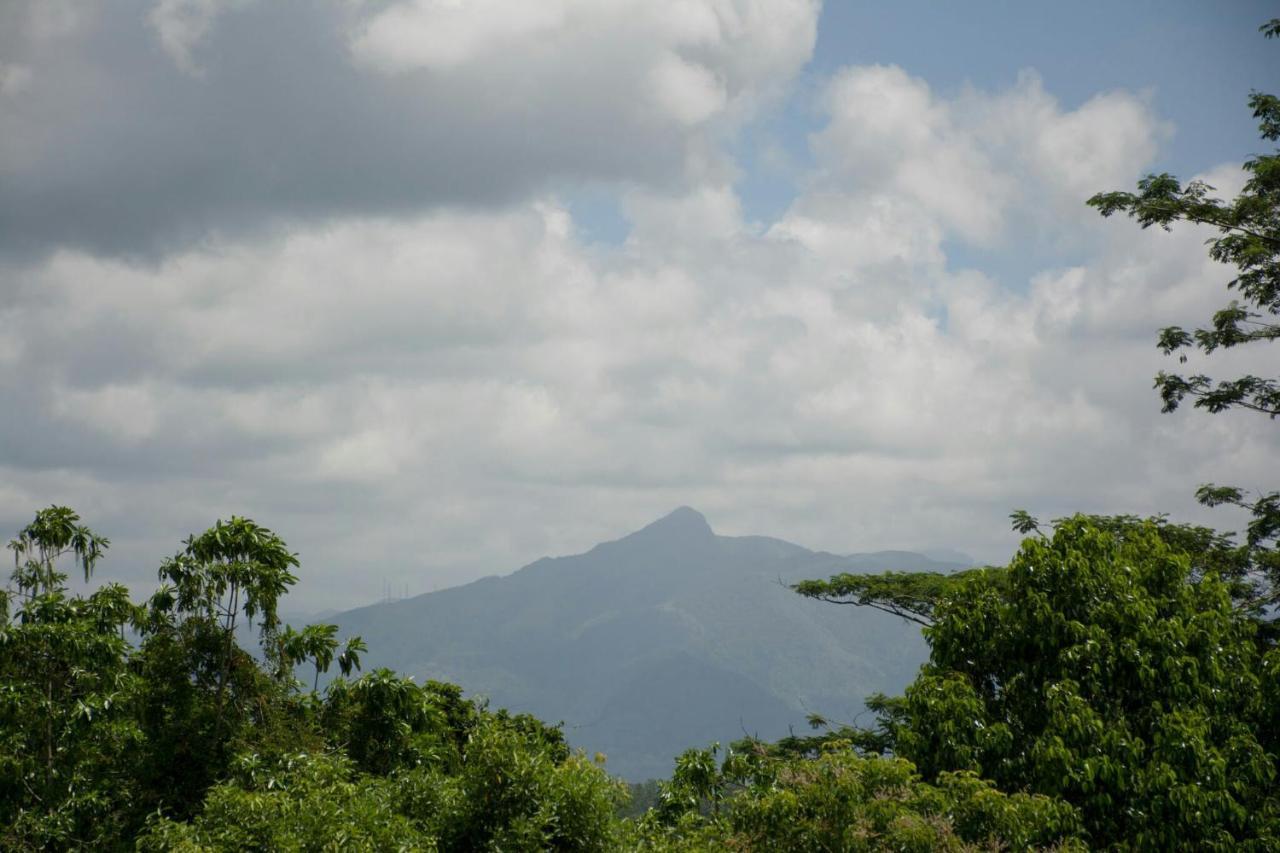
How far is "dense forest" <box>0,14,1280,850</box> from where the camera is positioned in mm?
13305

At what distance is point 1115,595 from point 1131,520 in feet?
44.5

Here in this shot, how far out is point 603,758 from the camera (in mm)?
13938

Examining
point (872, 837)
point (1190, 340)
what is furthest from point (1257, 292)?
point (872, 837)

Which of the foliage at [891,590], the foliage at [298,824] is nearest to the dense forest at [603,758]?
the foliage at [298,824]

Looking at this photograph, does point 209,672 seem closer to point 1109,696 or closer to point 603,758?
point 603,758

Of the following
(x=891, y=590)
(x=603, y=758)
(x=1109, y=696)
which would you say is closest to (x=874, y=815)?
(x=603, y=758)

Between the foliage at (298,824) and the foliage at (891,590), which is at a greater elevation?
the foliage at (891,590)

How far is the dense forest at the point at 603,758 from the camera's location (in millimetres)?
13305

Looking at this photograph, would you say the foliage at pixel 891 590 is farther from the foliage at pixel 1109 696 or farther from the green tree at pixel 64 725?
the green tree at pixel 64 725

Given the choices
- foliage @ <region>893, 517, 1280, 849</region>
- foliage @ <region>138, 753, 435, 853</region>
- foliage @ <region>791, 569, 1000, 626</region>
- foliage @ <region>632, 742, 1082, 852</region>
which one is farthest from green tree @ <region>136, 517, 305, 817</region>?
foliage @ <region>791, 569, 1000, 626</region>

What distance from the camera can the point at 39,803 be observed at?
1727 centimetres

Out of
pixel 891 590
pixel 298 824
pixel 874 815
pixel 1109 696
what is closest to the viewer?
pixel 298 824

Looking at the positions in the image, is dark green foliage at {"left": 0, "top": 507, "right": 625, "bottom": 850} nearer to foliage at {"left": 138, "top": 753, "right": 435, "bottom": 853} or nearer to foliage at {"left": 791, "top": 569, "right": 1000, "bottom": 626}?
foliage at {"left": 138, "top": 753, "right": 435, "bottom": 853}

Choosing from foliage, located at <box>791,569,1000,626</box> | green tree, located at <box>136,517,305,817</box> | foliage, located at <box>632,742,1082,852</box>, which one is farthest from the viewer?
foliage, located at <box>791,569,1000,626</box>
